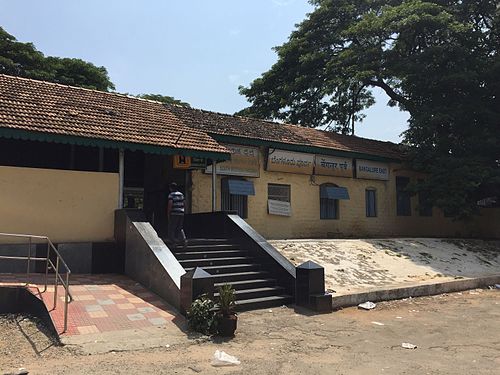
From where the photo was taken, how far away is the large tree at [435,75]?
17.8 m

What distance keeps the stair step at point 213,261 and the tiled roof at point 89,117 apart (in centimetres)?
325

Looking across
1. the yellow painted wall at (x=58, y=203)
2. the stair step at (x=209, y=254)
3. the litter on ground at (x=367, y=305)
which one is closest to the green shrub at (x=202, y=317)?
the stair step at (x=209, y=254)

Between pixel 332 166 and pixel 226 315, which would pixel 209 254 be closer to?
pixel 226 315

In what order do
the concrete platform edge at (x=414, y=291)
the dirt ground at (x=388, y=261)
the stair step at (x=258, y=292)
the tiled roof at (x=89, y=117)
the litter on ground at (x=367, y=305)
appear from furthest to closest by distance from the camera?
the dirt ground at (x=388, y=261) → the tiled roof at (x=89, y=117) → the concrete platform edge at (x=414, y=291) → the litter on ground at (x=367, y=305) → the stair step at (x=258, y=292)

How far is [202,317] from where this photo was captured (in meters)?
6.73

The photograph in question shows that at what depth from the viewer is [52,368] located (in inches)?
202

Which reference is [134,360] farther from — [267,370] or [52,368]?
[267,370]

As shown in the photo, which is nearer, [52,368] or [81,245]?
[52,368]

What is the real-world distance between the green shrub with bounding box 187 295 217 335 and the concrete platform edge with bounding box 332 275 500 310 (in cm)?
305

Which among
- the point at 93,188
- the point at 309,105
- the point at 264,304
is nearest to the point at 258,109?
the point at 309,105

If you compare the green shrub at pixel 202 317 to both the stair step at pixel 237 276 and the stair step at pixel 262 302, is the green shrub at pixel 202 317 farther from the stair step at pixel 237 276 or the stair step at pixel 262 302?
the stair step at pixel 237 276

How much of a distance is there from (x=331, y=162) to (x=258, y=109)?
405 inches

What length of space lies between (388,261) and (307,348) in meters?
7.20

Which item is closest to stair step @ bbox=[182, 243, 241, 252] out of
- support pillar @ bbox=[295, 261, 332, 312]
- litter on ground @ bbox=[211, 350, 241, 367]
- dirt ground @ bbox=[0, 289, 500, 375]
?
support pillar @ bbox=[295, 261, 332, 312]
